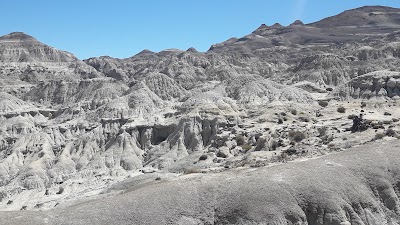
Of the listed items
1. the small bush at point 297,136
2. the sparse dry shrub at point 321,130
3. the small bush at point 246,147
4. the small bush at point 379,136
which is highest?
the small bush at point 379,136

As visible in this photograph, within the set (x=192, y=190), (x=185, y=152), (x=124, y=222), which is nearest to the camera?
(x=124, y=222)

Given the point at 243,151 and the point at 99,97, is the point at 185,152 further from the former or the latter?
the point at 99,97

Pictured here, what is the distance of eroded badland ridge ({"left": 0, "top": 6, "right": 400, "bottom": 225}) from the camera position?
2072 cm

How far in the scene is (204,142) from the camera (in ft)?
205

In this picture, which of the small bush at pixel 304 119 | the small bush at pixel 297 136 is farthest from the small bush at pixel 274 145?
the small bush at pixel 304 119

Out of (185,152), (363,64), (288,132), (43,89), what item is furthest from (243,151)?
(43,89)

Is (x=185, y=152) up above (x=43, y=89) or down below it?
below

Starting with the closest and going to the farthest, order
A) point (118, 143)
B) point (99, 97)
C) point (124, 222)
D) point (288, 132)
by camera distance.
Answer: point (124, 222), point (288, 132), point (118, 143), point (99, 97)

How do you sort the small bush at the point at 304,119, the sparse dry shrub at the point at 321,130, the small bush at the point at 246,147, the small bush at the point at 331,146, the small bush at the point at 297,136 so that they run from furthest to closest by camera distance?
the small bush at the point at 304,119, the small bush at the point at 246,147, the sparse dry shrub at the point at 321,130, the small bush at the point at 297,136, the small bush at the point at 331,146

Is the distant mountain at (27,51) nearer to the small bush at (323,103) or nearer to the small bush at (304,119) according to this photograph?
the small bush at (323,103)

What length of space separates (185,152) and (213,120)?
249 inches

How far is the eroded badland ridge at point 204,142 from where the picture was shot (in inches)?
816

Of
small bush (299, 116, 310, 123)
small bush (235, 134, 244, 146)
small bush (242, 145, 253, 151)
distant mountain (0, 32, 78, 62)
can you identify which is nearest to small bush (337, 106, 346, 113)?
small bush (299, 116, 310, 123)

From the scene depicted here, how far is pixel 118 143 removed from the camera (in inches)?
2665
